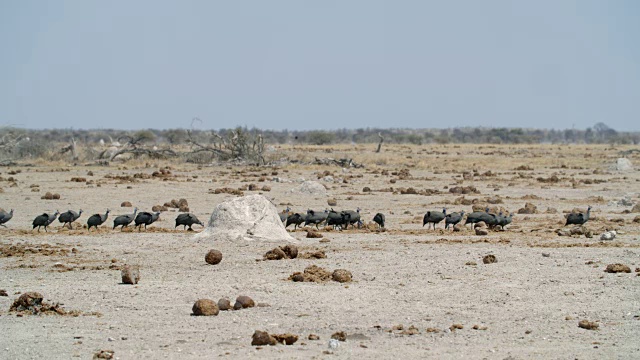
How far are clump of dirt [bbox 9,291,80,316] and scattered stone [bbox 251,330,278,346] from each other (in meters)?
2.65

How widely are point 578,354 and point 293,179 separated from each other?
85.8 feet

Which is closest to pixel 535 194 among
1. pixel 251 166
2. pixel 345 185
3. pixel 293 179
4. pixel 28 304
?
pixel 345 185

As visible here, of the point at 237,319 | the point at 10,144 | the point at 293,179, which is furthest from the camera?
the point at 10,144

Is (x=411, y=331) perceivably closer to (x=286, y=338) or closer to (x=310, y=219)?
(x=286, y=338)

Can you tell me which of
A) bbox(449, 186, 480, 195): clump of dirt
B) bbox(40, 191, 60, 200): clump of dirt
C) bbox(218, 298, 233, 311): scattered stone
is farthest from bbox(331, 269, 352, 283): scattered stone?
bbox(449, 186, 480, 195): clump of dirt

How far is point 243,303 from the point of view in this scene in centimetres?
1070

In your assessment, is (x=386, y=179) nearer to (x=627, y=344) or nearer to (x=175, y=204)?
(x=175, y=204)

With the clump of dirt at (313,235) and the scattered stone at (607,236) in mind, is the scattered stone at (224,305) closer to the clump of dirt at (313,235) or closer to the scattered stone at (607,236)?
the clump of dirt at (313,235)

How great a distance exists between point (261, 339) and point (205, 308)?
1.54 meters

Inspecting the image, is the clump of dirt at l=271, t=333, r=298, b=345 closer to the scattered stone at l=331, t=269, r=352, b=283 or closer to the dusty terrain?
the dusty terrain

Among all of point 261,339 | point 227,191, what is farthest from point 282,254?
point 227,191

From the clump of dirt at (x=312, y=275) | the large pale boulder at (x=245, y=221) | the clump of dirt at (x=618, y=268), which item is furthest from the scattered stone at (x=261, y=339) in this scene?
the large pale boulder at (x=245, y=221)

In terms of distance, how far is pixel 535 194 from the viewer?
29688 mm

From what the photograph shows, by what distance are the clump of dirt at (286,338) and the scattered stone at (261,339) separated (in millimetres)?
108
